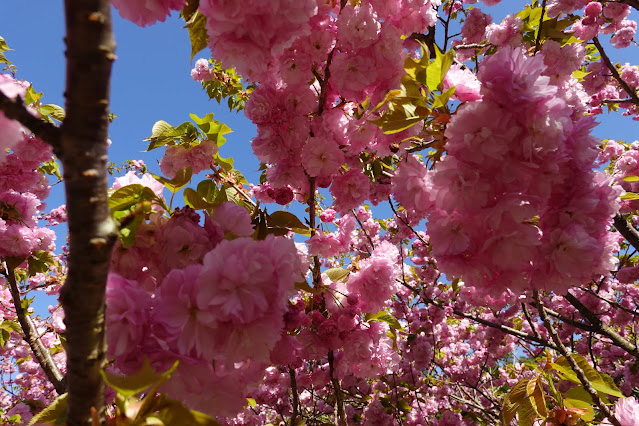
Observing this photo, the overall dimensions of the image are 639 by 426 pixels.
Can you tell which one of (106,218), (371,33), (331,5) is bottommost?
(106,218)

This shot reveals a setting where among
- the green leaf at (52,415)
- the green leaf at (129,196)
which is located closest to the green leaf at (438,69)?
the green leaf at (129,196)

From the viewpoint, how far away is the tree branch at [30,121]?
1.79 ft

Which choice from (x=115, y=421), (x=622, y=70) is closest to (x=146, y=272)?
(x=115, y=421)

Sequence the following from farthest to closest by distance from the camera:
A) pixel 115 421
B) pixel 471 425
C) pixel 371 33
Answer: pixel 471 425, pixel 371 33, pixel 115 421

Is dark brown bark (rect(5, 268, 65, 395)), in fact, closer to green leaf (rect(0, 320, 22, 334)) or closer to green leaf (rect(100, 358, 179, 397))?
green leaf (rect(0, 320, 22, 334))

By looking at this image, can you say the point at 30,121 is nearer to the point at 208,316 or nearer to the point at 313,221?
the point at 208,316

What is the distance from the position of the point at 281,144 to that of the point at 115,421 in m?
1.29

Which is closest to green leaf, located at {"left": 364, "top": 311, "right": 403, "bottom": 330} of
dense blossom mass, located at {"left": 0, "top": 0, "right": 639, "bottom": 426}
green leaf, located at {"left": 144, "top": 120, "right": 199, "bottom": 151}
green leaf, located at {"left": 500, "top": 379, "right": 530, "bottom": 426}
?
dense blossom mass, located at {"left": 0, "top": 0, "right": 639, "bottom": 426}

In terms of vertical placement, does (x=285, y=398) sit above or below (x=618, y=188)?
above

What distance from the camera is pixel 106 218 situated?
57cm

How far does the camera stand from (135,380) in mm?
607

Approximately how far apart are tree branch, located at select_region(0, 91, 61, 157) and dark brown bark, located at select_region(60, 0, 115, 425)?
0.02 m

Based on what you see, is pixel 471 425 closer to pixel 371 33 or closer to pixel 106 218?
pixel 371 33

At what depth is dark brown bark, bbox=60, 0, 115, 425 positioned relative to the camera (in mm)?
507
